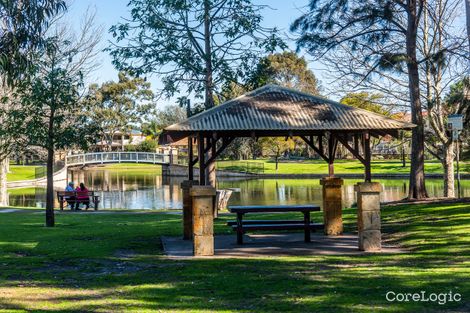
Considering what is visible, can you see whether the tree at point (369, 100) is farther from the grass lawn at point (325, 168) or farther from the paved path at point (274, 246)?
the grass lawn at point (325, 168)

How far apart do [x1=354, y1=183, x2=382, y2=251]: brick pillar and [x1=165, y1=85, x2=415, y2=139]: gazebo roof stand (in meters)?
1.24

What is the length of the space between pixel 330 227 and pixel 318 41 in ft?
21.7

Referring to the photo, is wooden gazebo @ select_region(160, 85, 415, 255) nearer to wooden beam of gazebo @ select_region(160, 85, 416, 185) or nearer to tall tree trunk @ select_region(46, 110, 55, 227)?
wooden beam of gazebo @ select_region(160, 85, 416, 185)

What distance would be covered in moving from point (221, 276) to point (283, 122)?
4.00 m

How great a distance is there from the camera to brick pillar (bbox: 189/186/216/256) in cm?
995

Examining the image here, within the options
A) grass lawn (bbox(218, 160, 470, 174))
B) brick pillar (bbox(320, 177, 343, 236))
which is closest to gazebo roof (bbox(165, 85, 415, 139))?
brick pillar (bbox(320, 177, 343, 236))

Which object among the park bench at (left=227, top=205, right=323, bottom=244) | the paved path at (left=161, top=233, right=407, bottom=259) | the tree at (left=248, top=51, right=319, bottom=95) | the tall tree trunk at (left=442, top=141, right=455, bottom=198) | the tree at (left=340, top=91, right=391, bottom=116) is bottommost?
the paved path at (left=161, top=233, right=407, bottom=259)

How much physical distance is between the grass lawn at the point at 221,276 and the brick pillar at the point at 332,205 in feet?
4.34

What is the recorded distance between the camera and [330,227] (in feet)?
42.2

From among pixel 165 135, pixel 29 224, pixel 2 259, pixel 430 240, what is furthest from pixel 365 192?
pixel 29 224

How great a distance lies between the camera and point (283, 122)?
427 inches

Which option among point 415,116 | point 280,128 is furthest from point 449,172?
point 280,128

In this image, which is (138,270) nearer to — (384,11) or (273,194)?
(384,11)

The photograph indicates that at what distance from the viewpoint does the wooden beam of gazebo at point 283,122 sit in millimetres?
10656
